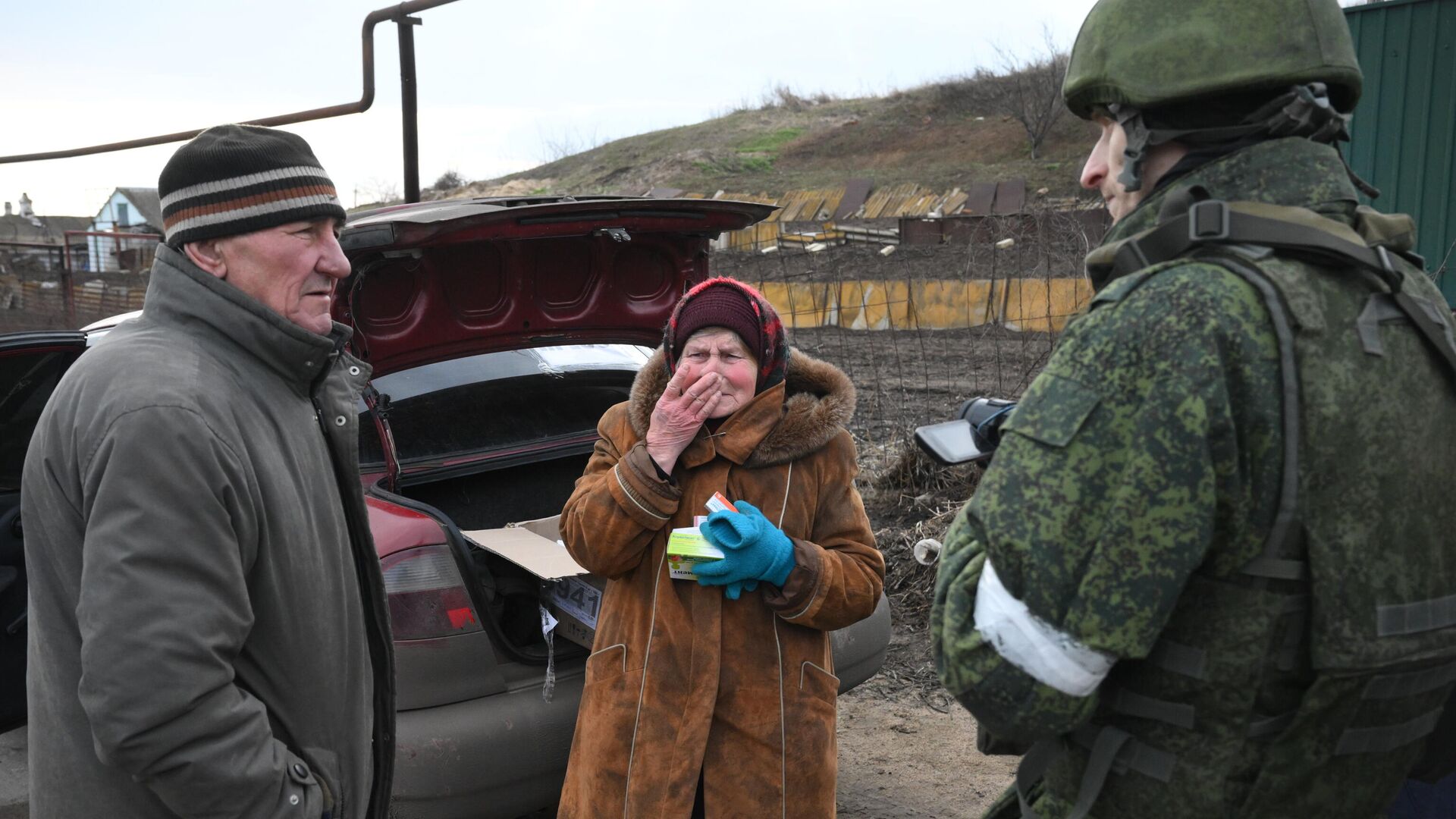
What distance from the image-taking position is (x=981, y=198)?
31328mm

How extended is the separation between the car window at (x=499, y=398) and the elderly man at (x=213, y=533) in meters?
1.83

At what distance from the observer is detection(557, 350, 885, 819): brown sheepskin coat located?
2.47 metres

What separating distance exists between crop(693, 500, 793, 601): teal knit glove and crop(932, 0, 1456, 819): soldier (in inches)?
35.6

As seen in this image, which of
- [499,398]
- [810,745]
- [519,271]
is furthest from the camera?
[499,398]

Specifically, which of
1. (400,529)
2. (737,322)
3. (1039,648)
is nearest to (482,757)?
(400,529)

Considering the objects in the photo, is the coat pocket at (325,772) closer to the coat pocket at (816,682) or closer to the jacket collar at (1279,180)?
the coat pocket at (816,682)

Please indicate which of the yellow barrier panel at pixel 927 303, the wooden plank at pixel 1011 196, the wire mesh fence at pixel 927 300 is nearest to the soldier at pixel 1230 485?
the wire mesh fence at pixel 927 300

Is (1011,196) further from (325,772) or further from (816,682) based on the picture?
(325,772)

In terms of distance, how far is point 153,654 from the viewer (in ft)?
5.16

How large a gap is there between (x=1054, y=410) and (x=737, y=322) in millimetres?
1335

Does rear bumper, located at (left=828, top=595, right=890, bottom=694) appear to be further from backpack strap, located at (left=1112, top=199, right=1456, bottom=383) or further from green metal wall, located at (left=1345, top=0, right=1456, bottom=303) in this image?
green metal wall, located at (left=1345, top=0, right=1456, bottom=303)

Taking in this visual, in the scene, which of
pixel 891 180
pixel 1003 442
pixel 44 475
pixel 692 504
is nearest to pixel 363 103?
pixel 692 504

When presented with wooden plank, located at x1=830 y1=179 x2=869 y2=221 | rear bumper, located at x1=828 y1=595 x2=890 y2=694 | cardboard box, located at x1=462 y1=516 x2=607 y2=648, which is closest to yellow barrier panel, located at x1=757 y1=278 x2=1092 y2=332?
rear bumper, located at x1=828 y1=595 x2=890 y2=694

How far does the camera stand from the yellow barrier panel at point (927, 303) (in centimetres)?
Answer: 1473
